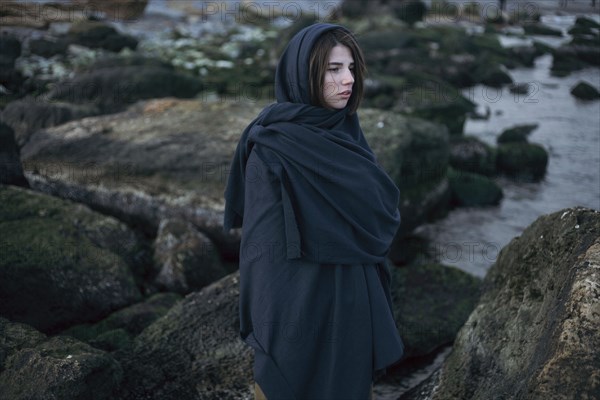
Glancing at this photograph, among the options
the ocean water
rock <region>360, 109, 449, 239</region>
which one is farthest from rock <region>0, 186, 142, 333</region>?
the ocean water

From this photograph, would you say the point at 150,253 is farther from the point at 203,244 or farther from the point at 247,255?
the point at 247,255

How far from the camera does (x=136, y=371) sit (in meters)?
3.62

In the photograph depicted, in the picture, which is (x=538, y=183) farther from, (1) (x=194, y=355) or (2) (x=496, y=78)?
(1) (x=194, y=355)

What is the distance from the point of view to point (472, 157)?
8867 mm

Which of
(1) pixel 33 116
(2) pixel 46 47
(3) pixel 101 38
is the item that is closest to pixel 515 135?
(1) pixel 33 116

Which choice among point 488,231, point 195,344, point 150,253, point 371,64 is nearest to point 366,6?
point 371,64

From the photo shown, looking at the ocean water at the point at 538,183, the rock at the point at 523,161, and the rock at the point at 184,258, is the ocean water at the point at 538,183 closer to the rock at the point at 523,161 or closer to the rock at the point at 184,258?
the rock at the point at 523,161

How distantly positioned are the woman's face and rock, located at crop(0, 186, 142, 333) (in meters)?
2.50

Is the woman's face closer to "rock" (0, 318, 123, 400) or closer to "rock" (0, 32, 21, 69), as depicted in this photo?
"rock" (0, 318, 123, 400)

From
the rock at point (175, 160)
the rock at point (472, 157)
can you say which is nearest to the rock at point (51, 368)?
the rock at point (175, 160)

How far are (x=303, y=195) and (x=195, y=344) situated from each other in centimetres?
150

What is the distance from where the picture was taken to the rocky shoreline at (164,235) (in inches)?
133

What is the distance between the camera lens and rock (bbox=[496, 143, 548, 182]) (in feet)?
29.1

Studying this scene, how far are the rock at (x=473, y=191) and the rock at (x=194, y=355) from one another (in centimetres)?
462
